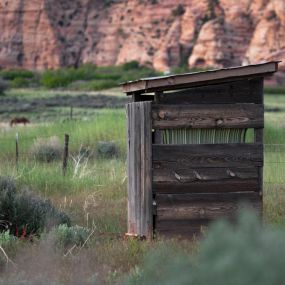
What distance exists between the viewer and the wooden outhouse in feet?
30.6

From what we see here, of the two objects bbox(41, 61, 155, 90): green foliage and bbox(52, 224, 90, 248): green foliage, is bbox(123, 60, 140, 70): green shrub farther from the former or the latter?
bbox(52, 224, 90, 248): green foliage

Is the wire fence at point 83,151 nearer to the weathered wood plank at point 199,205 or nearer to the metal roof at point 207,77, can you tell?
the weathered wood plank at point 199,205

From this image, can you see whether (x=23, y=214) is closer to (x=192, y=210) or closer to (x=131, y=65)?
(x=192, y=210)

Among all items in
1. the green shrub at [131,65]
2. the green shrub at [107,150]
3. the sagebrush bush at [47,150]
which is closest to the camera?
the sagebrush bush at [47,150]

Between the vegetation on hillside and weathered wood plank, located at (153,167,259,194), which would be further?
the vegetation on hillside

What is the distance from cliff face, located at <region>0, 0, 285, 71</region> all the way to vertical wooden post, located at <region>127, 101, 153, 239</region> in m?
70.7

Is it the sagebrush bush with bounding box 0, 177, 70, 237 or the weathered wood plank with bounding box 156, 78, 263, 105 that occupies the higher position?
the weathered wood plank with bounding box 156, 78, 263, 105

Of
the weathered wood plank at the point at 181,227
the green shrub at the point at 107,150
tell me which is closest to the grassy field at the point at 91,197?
the green shrub at the point at 107,150

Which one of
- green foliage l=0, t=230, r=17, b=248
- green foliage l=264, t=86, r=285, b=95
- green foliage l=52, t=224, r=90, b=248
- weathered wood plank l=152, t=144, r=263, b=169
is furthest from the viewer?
green foliage l=264, t=86, r=285, b=95

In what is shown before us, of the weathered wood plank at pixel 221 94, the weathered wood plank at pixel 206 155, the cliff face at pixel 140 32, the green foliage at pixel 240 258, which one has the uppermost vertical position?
the cliff face at pixel 140 32

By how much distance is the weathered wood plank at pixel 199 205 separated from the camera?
367 inches

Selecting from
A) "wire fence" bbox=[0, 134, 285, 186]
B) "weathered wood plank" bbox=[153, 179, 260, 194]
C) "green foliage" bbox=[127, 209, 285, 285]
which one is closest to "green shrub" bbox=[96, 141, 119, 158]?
"wire fence" bbox=[0, 134, 285, 186]

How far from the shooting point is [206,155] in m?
9.37

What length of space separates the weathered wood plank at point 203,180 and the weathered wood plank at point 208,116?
0.51m
